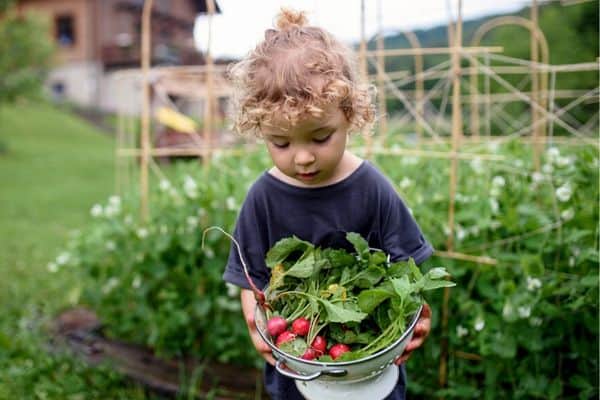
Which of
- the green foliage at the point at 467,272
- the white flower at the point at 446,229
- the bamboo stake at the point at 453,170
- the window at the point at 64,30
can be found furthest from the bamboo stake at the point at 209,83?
the window at the point at 64,30

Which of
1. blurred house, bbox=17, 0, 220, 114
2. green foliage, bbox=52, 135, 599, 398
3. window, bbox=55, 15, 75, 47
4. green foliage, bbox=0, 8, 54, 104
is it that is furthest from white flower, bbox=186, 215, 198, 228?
window, bbox=55, 15, 75, 47

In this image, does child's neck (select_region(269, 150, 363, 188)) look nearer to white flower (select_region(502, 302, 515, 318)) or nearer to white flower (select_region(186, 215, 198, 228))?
white flower (select_region(502, 302, 515, 318))

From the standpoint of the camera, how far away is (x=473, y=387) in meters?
2.34

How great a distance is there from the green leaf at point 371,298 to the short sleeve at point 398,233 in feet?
0.72

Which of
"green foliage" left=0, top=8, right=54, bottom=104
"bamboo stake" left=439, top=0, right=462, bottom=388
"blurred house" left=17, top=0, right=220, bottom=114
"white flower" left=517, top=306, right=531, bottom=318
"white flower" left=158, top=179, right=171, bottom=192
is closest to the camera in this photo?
"white flower" left=517, top=306, right=531, bottom=318

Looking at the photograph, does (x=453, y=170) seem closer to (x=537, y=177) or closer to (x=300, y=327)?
(x=537, y=177)

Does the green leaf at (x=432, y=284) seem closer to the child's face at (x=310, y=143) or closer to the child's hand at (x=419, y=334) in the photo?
the child's hand at (x=419, y=334)

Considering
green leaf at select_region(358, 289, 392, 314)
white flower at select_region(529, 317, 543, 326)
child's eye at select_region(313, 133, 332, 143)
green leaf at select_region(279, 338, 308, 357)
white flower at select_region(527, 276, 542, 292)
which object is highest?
child's eye at select_region(313, 133, 332, 143)

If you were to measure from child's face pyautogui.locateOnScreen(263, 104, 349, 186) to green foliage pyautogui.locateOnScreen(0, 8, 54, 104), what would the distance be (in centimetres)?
1129

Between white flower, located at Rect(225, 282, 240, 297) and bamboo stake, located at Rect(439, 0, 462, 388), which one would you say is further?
white flower, located at Rect(225, 282, 240, 297)

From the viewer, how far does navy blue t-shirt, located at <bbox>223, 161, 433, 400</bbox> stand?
164cm

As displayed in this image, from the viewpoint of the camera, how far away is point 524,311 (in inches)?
82.4

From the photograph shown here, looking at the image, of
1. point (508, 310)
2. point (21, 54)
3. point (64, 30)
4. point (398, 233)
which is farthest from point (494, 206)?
point (64, 30)

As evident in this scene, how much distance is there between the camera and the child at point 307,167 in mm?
1434
